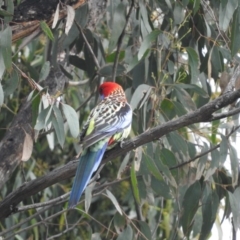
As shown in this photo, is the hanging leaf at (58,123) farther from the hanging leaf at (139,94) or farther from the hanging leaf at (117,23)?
the hanging leaf at (117,23)

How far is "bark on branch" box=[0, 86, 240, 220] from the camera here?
257 centimetres

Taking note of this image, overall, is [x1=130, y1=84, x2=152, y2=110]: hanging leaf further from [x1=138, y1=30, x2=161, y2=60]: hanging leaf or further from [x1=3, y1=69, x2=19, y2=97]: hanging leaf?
[x1=3, y1=69, x2=19, y2=97]: hanging leaf

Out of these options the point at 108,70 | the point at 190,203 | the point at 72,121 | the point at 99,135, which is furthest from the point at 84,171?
the point at 108,70

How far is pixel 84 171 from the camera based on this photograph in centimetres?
288

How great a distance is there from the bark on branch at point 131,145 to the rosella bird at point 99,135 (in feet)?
0.19

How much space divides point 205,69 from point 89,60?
0.57m

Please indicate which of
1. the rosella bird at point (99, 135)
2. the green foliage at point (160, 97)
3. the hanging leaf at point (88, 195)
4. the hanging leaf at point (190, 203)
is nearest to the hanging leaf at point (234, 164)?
the green foliage at point (160, 97)

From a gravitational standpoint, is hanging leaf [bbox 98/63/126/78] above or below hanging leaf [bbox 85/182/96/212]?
above

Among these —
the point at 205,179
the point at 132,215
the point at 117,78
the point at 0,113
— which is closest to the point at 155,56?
the point at 117,78

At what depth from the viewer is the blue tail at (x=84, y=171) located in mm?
2857

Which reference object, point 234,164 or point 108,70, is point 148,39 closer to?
point 108,70

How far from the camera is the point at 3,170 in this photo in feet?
11.5

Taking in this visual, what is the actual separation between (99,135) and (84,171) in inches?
6.4

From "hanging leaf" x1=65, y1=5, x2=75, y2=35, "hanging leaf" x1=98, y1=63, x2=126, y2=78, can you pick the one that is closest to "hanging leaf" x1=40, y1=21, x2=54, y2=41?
"hanging leaf" x1=65, y1=5, x2=75, y2=35
